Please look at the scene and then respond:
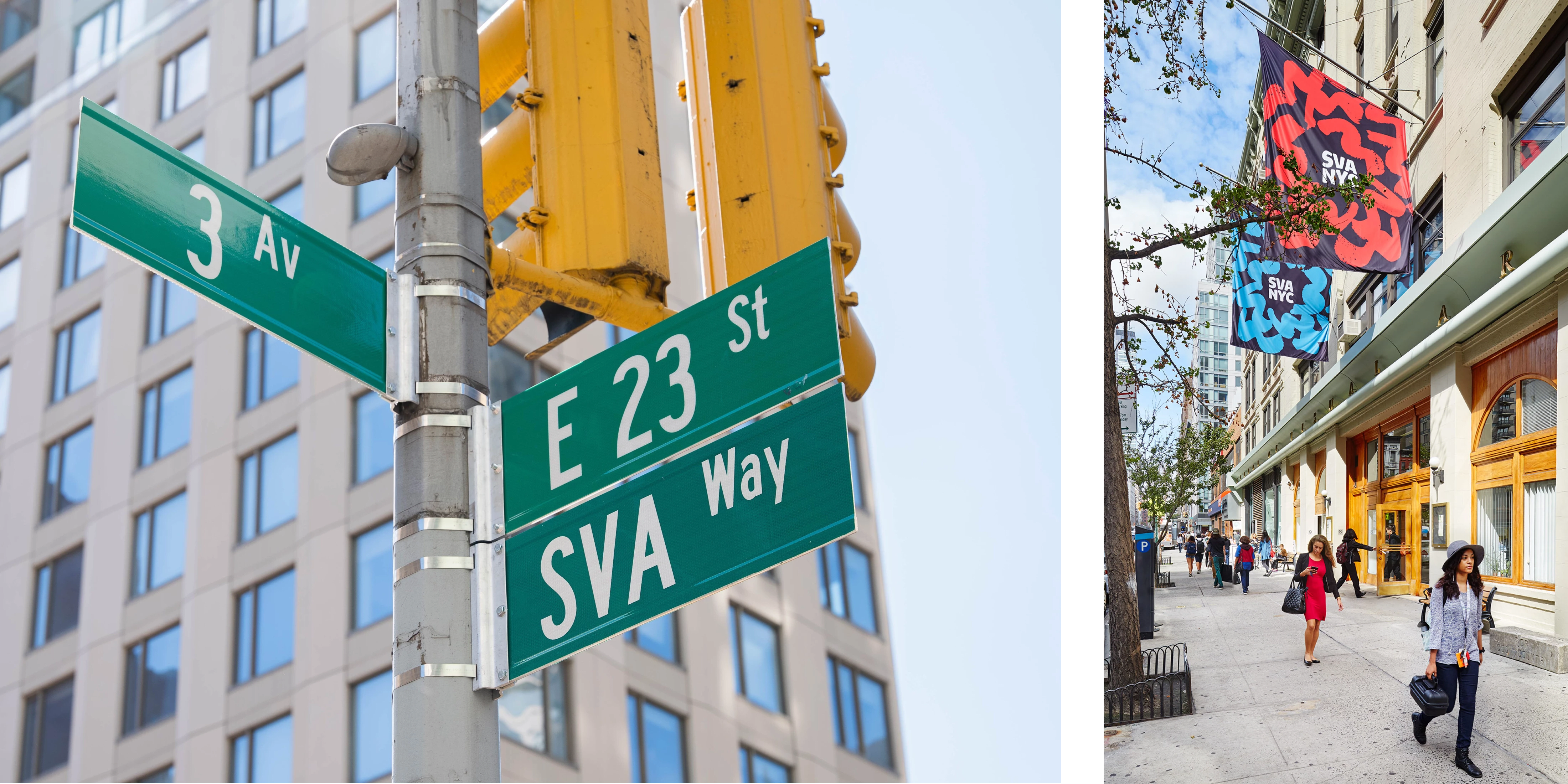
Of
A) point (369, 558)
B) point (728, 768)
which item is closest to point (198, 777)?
point (369, 558)

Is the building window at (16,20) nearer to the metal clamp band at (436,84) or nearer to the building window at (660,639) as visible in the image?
the building window at (660,639)

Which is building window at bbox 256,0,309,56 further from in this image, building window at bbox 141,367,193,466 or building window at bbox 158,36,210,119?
building window at bbox 141,367,193,466

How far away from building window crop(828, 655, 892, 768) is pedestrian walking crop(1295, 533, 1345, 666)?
14.8 m

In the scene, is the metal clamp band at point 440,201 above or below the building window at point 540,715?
above

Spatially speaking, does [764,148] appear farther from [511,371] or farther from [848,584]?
[848,584]

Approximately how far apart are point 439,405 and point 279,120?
20412mm

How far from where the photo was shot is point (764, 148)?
10.4 feet

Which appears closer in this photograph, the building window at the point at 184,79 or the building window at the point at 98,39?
the building window at the point at 184,79

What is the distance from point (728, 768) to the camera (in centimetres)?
1820

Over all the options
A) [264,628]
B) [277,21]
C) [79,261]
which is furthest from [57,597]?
[277,21]

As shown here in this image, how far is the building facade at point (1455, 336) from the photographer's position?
18.5 feet

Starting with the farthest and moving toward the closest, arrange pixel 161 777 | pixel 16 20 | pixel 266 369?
1. pixel 16 20
2. pixel 266 369
3. pixel 161 777

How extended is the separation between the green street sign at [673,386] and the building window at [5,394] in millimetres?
23411

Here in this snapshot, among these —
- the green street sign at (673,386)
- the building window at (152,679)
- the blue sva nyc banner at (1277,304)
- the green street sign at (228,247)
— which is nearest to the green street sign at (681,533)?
the green street sign at (673,386)
